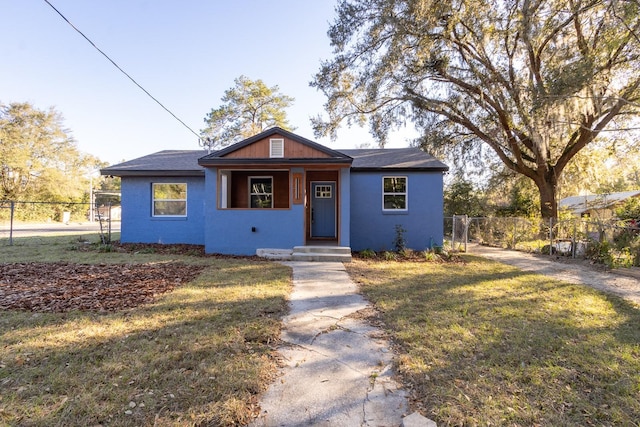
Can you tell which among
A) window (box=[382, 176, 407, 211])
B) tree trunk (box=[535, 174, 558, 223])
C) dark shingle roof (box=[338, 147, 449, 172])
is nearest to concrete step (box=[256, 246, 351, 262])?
window (box=[382, 176, 407, 211])

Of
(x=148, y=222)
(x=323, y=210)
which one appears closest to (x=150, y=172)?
(x=148, y=222)

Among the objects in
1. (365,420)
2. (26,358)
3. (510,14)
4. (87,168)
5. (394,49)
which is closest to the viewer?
(365,420)

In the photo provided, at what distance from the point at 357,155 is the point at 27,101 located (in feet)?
120

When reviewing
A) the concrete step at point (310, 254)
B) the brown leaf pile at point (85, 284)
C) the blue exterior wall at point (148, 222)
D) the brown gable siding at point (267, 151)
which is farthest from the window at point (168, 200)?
the concrete step at point (310, 254)

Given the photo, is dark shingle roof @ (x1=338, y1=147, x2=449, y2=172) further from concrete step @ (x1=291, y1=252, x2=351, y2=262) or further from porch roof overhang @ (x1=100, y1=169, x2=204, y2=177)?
porch roof overhang @ (x1=100, y1=169, x2=204, y2=177)

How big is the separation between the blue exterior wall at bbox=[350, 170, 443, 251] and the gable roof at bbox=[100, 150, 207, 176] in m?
6.04

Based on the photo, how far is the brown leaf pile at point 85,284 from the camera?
4.72m

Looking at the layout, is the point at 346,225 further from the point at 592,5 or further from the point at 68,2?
the point at 592,5

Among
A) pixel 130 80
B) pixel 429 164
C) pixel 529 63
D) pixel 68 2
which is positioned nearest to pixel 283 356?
pixel 429 164

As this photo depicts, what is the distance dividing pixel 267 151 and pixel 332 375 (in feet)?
Result: 25.0

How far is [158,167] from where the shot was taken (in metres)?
11.5

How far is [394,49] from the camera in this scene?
12.8 metres

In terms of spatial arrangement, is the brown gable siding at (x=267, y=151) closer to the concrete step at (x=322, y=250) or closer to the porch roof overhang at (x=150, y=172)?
the porch roof overhang at (x=150, y=172)

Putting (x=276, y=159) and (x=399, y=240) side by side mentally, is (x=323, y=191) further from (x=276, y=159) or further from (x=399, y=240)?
(x=399, y=240)
